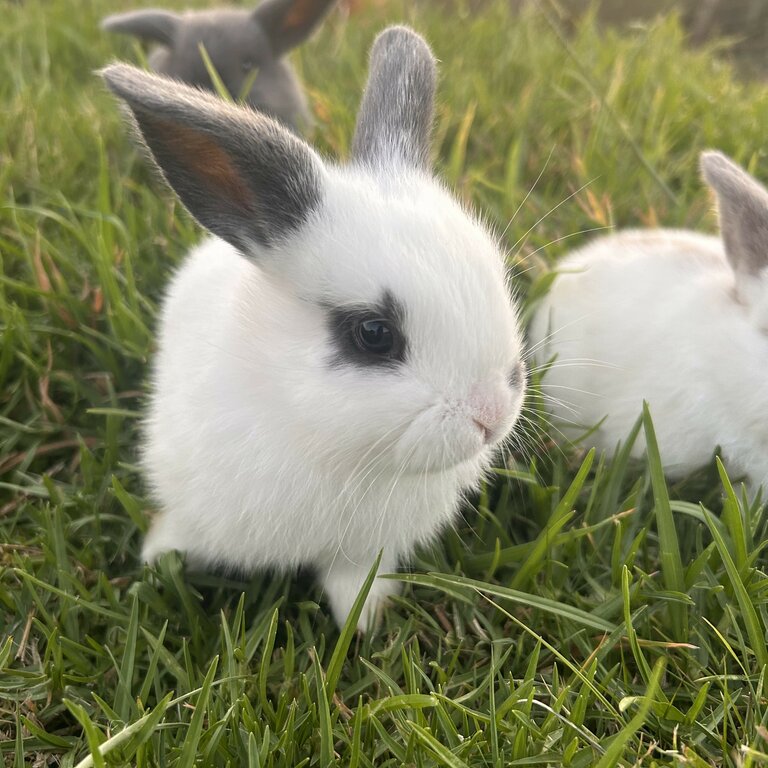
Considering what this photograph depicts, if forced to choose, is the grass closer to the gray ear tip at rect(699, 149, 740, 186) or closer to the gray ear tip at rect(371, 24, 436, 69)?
the gray ear tip at rect(371, 24, 436, 69)

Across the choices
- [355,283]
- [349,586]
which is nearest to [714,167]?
[355,283]

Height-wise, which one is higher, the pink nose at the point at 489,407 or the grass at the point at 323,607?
the pink nose at the point at 489,407

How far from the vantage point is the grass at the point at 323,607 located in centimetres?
163

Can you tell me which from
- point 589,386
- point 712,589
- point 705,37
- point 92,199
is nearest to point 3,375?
point 92,199

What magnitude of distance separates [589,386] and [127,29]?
3178mm

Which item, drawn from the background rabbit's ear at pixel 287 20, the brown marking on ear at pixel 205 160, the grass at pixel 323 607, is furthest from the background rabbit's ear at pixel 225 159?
the background rabbit's ear at pixel 287 20

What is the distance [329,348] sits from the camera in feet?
5.49

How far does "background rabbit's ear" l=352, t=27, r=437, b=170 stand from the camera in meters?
2.01

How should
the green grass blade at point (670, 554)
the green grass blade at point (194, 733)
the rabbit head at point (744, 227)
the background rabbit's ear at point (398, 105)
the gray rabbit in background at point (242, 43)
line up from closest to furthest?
the green grass blade at point (194, 733) < the green grass blade at point (670, 554) < the background rabbit's ear at point (398, 105) < the rabbit head at point (744, 227) < the gray rabbit in background at point (242, 43)

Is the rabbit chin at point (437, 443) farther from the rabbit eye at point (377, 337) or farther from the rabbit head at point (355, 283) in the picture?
the rabbit eye at point (377, 337)

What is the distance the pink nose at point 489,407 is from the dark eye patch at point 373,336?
17 centimetres

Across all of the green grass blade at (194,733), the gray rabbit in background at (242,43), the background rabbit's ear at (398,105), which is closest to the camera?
the green grass blade at (194,733)

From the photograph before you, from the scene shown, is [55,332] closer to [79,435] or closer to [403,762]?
[79,435]

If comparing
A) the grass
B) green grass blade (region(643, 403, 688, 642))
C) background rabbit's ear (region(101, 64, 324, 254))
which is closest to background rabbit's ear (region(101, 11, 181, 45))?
the grass
